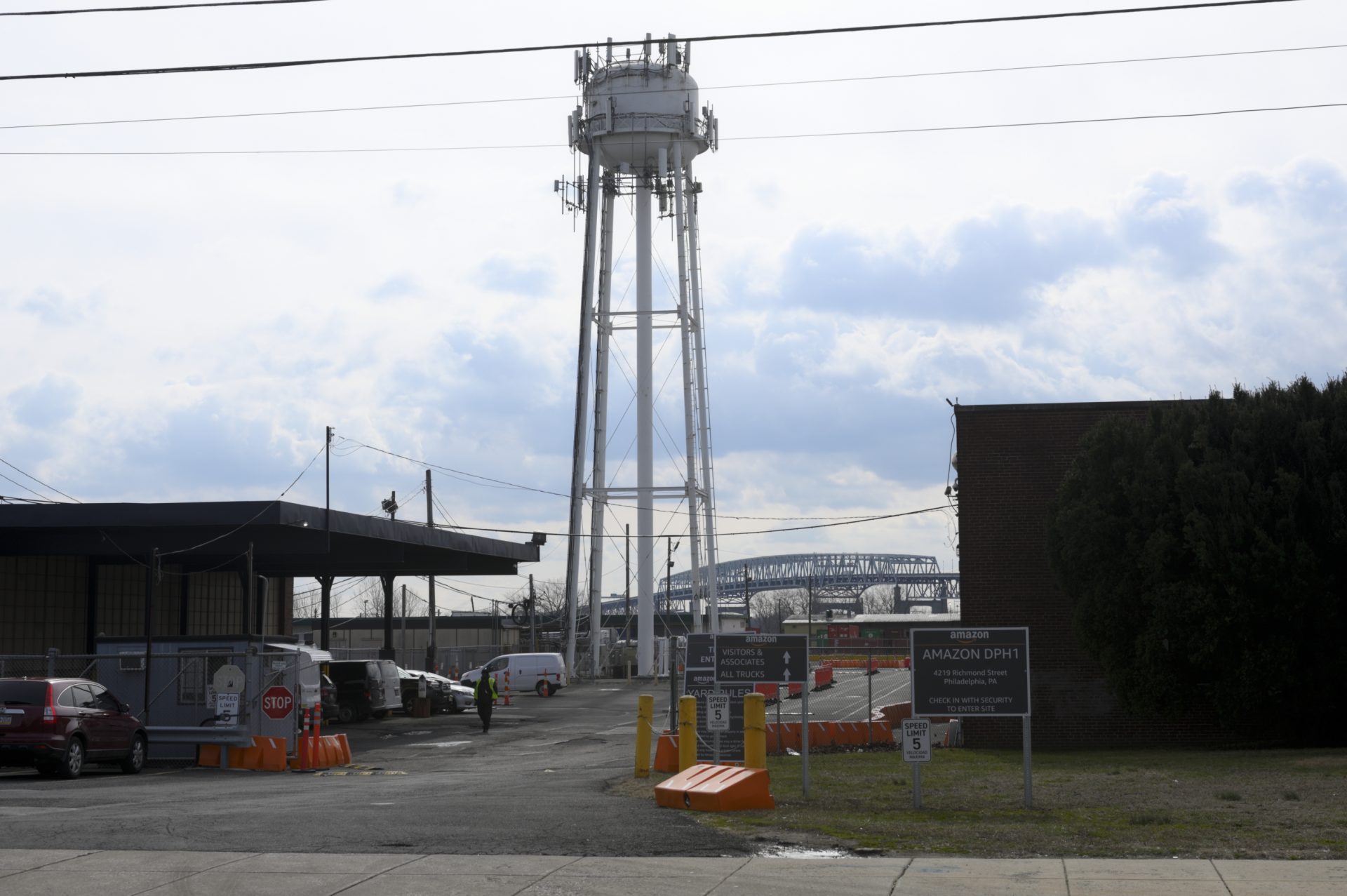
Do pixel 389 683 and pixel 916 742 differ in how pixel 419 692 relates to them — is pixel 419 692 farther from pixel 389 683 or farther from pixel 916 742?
pixel 916 742

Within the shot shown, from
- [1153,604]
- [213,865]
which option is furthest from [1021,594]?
[213,865]

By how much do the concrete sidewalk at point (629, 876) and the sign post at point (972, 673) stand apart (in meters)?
4.38

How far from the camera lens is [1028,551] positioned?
1153 inches

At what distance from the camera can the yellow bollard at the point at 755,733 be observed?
16.5 m

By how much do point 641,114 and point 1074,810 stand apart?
4240cm

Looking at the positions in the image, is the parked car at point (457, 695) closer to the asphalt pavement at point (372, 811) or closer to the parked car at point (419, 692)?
the parked car at point (419, 692)

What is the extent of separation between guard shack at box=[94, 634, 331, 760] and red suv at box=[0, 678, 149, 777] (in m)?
2.58

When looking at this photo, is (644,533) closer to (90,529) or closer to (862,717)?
(862,717)

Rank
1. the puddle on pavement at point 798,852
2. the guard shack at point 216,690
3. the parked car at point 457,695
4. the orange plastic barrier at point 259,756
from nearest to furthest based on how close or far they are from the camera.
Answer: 1. the puddle on pavement at point 798,852
2. the orange plastic barrier at point 259,756
3. the guard shack at point 216,690
4. the parked car at point 457,695

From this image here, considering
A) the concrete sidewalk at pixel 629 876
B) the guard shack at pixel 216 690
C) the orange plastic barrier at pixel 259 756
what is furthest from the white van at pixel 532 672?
the concrete sidewalk at pixel 629 876

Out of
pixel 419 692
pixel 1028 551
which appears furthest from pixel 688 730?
pixel 419 692

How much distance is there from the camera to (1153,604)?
26.2 m

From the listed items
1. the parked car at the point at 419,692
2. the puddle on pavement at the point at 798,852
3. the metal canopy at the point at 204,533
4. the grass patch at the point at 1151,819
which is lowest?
the parked car at the point at 419,692

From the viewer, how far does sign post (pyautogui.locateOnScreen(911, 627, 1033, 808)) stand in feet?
52.3
